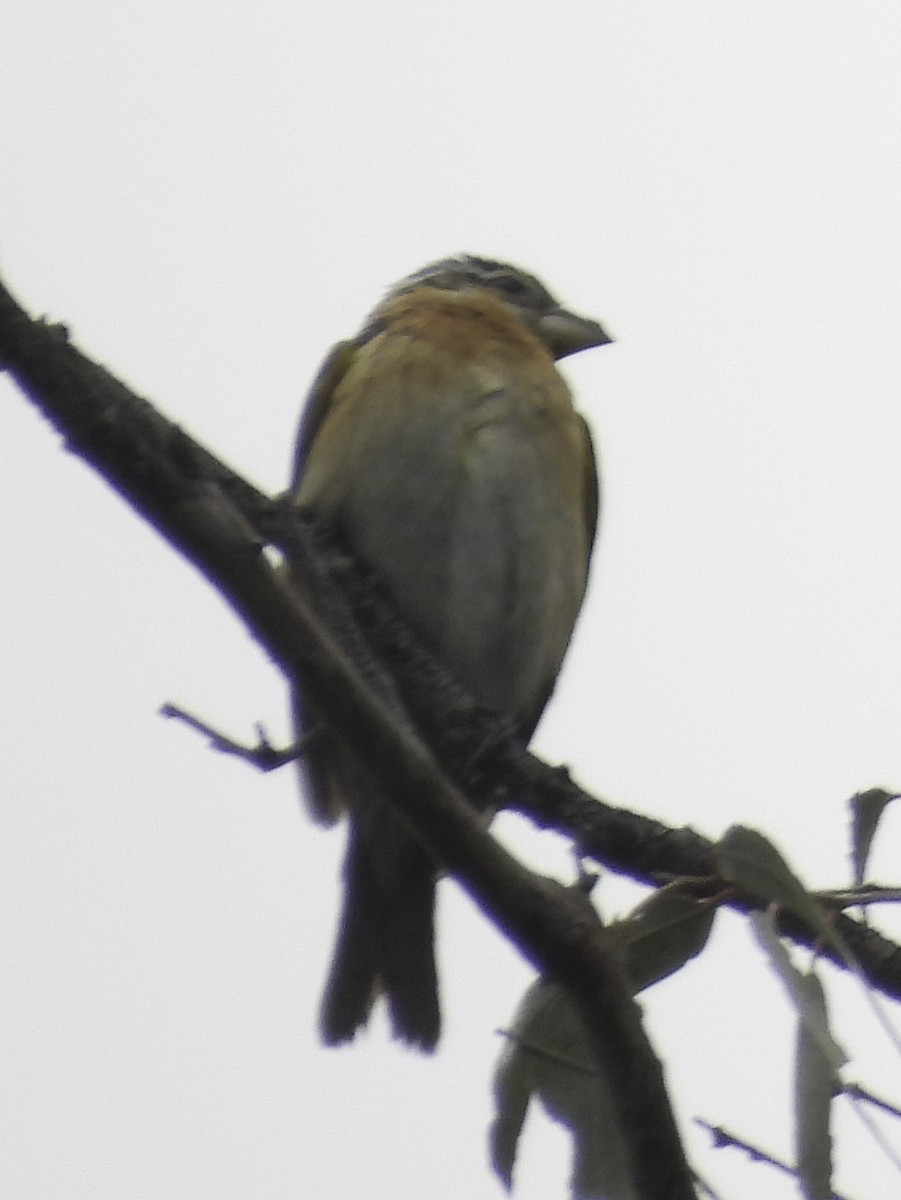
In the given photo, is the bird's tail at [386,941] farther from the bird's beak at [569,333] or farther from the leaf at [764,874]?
the leaf at [764,874]

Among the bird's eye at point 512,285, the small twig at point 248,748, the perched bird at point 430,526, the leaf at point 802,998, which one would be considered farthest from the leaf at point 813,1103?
the bird's eye at point 512,285

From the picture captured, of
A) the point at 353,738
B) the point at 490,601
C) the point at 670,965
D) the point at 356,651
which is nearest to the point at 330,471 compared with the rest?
the point at 490,601

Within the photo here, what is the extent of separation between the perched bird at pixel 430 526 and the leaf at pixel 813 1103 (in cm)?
177

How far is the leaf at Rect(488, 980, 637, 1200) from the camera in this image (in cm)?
234

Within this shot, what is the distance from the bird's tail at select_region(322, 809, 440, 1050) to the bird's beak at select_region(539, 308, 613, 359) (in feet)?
5.01

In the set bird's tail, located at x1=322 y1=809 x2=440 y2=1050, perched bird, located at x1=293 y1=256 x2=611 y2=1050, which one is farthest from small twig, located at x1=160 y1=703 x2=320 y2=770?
bird's tail, located at x1=322 y1=809 x2=440 y2=1050

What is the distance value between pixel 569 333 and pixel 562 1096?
115 inches

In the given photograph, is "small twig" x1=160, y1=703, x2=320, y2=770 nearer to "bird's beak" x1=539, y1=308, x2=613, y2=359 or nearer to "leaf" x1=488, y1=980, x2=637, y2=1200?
Answer: "leaf" x1=488, y1=980, x2=637, y2=1200

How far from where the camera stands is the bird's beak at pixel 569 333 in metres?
4.91

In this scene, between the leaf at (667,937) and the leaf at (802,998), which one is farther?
the leaf at (667,937)

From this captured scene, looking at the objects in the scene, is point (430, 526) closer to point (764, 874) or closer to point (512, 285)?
point (512, 285)

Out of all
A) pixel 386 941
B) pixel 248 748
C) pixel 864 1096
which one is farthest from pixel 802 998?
pixel 386 941

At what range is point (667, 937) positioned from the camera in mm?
2445

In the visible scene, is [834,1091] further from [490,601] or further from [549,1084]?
[490,601]
